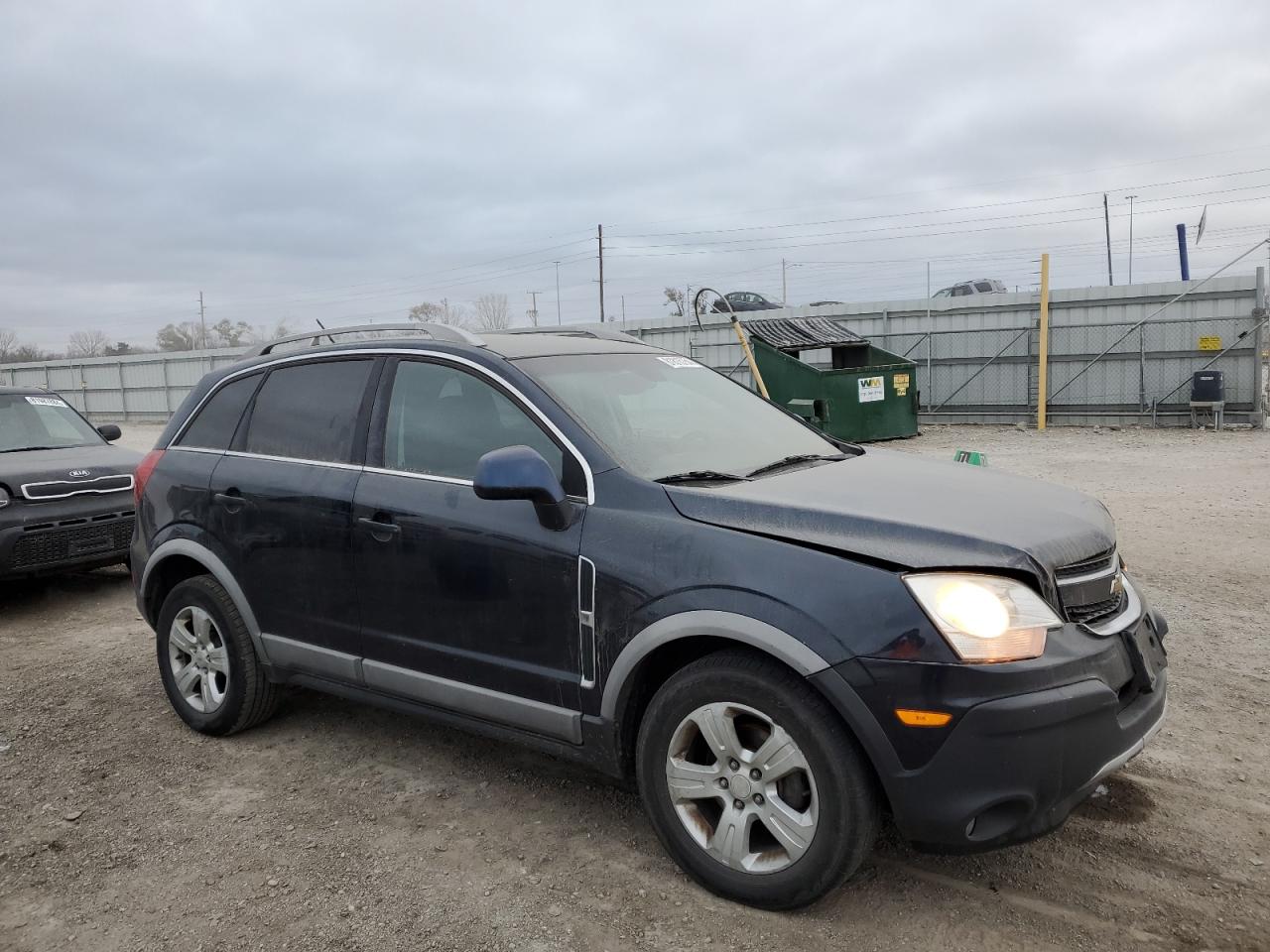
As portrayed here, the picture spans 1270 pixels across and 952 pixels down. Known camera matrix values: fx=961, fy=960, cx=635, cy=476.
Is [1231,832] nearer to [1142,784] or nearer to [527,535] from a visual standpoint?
[1142,784]

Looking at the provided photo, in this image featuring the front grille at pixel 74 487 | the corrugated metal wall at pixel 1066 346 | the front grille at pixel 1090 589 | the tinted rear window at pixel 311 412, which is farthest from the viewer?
the corrugated metal wall at pixel 1066 346

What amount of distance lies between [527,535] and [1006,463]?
11.5 meters

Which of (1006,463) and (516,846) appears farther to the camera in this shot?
(1006,463)

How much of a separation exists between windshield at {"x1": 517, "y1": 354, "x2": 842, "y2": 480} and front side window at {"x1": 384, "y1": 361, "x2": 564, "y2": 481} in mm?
165

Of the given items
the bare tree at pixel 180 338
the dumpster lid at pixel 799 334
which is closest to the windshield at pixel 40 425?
the dumpster lid at pixel 799 334

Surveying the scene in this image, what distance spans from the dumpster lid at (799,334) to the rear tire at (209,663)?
13.2 meters

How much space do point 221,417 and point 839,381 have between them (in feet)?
42.7

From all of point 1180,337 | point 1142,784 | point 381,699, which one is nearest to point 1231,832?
point 1142,784

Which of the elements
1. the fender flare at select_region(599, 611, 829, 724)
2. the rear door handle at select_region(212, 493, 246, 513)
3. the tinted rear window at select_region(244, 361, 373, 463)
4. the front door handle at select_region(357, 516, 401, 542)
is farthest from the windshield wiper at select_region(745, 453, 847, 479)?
the rear door handle at select_region(212, 493, 246, 513)

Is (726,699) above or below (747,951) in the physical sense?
above

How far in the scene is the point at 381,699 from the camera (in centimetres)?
374

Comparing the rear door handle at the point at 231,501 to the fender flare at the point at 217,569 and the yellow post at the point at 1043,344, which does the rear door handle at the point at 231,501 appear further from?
the yellow post at the point at 1043,344

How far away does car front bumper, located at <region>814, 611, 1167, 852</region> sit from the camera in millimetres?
2461

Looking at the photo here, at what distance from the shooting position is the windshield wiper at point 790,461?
339cm
